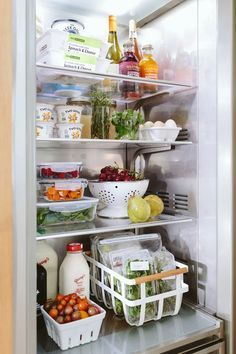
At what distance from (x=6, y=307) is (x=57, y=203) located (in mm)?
417

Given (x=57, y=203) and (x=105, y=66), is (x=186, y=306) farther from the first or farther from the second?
(x=105, y=66)

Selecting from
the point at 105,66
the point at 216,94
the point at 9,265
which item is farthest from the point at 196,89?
the point at 9,265

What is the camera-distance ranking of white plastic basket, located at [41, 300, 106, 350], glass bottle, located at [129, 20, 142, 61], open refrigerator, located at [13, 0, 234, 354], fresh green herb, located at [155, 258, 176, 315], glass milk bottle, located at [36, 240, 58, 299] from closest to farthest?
open refrigerator, located at [13, 0, 234, 354]
white plastic basket, located at [41, 300, 106, 350]
fresh green herb, located at [155, 258, 176, 315]
glass milk bottle, located at [36, 240, 58, 299]
glass bottle, located at [129, 20, 142, 61]

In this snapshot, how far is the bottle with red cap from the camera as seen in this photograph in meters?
1.45

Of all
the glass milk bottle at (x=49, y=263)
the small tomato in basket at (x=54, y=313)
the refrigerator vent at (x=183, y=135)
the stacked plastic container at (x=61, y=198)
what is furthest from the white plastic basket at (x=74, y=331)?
the refrigerator vent at (x=183, y=135)

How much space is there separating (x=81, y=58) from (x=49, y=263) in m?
0.88

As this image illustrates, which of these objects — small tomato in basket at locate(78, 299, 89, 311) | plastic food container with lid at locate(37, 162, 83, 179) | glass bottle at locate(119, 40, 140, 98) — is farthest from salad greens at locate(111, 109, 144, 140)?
small tomato in basket at locate(78, 299, 89, 311)

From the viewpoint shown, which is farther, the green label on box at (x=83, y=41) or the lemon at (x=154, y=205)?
the lemon at (x=154, y=205)

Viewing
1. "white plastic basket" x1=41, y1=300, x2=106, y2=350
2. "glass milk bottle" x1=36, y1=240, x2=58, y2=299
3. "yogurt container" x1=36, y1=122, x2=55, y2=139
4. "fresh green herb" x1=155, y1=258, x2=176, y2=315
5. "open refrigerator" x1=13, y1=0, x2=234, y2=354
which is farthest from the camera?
"glass milk bottle" x1=36, y1=240, x2=58, y2=299

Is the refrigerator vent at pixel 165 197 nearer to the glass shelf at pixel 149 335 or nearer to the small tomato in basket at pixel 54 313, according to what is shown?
the glass shelf at pixel 149 335

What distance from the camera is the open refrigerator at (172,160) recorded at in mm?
1017

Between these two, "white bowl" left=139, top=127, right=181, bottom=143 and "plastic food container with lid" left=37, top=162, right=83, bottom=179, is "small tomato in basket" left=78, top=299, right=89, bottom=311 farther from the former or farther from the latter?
"white bowl" left=139, top=127, right=181, bottom=143

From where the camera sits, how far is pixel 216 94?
142cm

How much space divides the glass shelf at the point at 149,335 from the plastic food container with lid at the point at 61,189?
521mm
